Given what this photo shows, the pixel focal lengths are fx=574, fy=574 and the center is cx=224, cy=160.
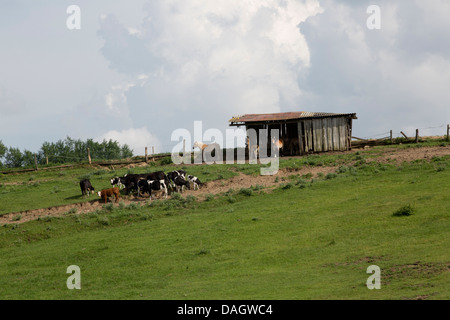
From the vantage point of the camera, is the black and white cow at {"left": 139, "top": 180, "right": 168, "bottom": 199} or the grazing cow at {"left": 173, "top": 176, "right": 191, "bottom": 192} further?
the grazing cow at {"left": 173, "top": 176, "right": 191, "bottom": 192}

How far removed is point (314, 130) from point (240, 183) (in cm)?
1298

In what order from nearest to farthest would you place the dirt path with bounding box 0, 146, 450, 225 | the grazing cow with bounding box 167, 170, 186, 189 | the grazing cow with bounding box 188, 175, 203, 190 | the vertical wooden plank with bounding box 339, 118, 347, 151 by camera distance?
the dirt path with bounding box 0, 146, 450, 225, the grazing cow with bounding box 188, 175, 203, 190, the grazing cow with bounding box 167, 170, 186, 189, the vertical wooden plank with bounding box 339, 118, 347, 151

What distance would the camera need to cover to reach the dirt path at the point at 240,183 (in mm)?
34969

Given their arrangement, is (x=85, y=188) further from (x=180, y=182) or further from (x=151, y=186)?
(x=180, y=182)

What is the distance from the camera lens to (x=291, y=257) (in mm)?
23031

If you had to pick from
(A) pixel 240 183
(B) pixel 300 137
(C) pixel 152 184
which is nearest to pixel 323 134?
(B) pixel 300 137

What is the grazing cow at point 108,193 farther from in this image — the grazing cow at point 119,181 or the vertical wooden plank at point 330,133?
the vertical wooden plank at point 330,133

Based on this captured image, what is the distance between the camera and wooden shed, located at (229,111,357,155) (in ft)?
165

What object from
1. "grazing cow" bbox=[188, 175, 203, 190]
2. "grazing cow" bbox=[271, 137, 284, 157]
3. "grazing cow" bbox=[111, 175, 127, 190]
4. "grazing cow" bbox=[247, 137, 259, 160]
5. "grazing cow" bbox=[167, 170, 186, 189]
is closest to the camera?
"grazing cow" bbox=[188, 175, 203, 190]

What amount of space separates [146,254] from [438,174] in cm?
1933

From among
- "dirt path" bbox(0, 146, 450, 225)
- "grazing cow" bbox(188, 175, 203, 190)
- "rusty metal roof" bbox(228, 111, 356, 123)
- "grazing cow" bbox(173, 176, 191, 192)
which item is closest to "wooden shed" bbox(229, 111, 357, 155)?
"rusty metal roof" bbox(228, 111, 356, 123)

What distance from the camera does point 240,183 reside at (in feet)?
131

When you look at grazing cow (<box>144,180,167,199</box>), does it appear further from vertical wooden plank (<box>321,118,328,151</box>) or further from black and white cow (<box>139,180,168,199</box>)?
vertical wooden plank (<box>321,118,328,151</box>)

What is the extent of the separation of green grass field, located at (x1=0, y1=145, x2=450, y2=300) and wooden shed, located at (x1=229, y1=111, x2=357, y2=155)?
1011 cm
